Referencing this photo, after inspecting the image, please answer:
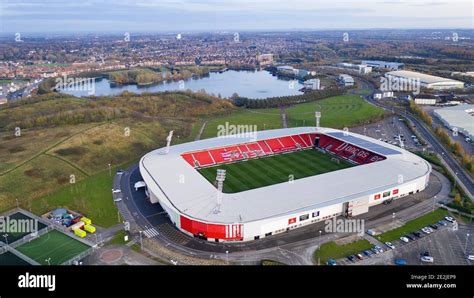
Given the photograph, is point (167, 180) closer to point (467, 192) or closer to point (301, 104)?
point (467, 192)

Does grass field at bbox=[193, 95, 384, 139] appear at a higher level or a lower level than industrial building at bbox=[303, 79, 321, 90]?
lower

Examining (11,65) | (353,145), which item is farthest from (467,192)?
(11,65)

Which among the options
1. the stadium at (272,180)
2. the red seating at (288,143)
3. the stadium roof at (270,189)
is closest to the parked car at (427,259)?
the stadium at (272,180)

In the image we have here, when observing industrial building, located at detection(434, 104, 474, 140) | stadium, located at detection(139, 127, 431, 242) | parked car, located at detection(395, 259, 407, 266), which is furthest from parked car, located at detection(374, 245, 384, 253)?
industrial building, located at detection(434, 104, 474, 140)

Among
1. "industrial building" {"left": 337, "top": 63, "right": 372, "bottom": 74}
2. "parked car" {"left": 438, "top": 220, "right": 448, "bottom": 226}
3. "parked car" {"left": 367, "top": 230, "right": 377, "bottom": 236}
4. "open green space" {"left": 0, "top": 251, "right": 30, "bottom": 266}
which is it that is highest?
"industrial building" {"left": 337, "top": 63, "right": 372, "bottom": 74}

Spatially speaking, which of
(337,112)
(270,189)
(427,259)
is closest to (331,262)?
(427,259)

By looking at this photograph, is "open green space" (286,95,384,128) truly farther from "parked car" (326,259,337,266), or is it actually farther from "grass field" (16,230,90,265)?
"grass field" (16,230,90,265)

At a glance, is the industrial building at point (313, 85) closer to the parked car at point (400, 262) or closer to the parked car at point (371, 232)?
the parked car at point (371, 232)
